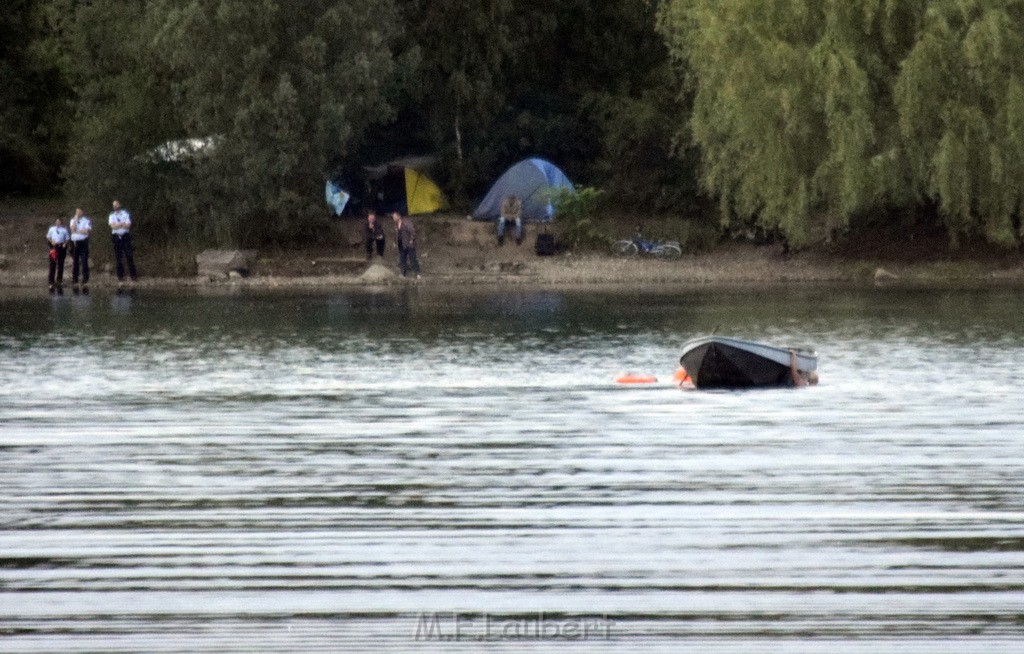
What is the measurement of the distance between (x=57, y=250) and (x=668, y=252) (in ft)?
52.3

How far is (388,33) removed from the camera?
5403 cm

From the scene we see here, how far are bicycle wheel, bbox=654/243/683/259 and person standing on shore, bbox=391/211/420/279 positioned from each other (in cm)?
640

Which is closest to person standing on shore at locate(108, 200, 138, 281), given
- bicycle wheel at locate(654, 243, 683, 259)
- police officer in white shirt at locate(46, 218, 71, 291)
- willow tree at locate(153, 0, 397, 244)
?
police officer in white shirt at locate(46, 218, 71, 291)

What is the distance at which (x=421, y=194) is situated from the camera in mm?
60062

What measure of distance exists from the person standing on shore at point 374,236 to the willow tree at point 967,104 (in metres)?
14.3

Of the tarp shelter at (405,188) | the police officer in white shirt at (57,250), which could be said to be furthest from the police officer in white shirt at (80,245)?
the tarp shelter at (405,188)

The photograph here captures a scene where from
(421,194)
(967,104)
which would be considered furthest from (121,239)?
(967,104)

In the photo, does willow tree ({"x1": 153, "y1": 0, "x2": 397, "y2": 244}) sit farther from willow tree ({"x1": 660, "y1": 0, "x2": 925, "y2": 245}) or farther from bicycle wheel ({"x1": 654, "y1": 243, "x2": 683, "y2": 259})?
willow tree ({"x1": 660, "y1": 0, "x2": 925, "y2": 245})

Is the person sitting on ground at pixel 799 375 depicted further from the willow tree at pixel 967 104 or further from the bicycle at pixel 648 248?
the bicycle at pixel 648 248

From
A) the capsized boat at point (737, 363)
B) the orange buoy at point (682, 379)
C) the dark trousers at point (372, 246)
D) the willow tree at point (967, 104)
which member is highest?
the willow tree at point (967, 104)

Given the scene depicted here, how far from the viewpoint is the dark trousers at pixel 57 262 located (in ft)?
174

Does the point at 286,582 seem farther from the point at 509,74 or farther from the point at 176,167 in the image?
the point at 509,74

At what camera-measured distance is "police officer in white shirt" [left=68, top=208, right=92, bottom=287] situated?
2066 inches

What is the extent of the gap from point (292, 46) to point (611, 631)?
141ft
